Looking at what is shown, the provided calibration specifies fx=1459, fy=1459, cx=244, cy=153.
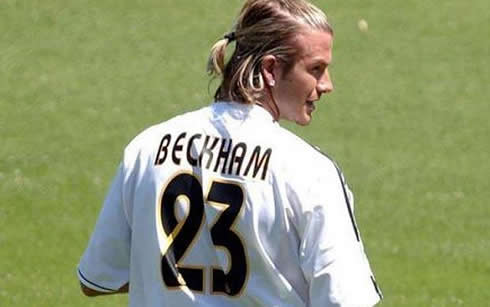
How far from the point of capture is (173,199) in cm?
395

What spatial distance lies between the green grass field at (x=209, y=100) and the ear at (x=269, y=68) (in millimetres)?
5413

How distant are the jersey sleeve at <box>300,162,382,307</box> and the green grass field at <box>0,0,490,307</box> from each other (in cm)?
545

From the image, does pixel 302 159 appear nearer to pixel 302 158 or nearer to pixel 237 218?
pixel 302 158

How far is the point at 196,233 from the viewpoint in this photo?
12.9ft

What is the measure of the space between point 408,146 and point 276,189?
9.52 metres

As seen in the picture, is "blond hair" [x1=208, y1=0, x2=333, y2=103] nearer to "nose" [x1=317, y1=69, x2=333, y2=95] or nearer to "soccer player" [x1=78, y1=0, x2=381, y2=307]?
"soccer player" [x1=78, y1=0, x2=381, y2=307]

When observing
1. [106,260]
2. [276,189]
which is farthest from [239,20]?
[106,260]

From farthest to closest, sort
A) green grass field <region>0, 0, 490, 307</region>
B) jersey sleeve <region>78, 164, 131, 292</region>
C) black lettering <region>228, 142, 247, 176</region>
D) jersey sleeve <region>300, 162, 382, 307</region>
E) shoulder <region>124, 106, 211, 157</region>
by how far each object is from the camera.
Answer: green grass field <region>0, 0, 490, 307</region>
jersey sleeve <region>78, 164, 131, 292</region>
shoulder <region>124, 106, 211, 157</region>
black lettering <region>228, 142, 247, 176</region>
jersey sleeve <region>300, 162, 382, 307</region>

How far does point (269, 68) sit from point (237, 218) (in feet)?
1.36

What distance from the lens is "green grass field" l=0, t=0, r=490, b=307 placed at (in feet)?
33.8

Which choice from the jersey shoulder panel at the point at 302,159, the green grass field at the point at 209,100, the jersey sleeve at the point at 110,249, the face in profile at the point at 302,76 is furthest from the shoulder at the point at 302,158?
the green grass field at the point at 209,100

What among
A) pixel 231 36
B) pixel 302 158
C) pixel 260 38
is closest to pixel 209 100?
pixel 231 36

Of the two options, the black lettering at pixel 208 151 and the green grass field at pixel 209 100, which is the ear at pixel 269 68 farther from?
the green grass field at pixel 209 100


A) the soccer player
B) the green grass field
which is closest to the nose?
the soccer player
